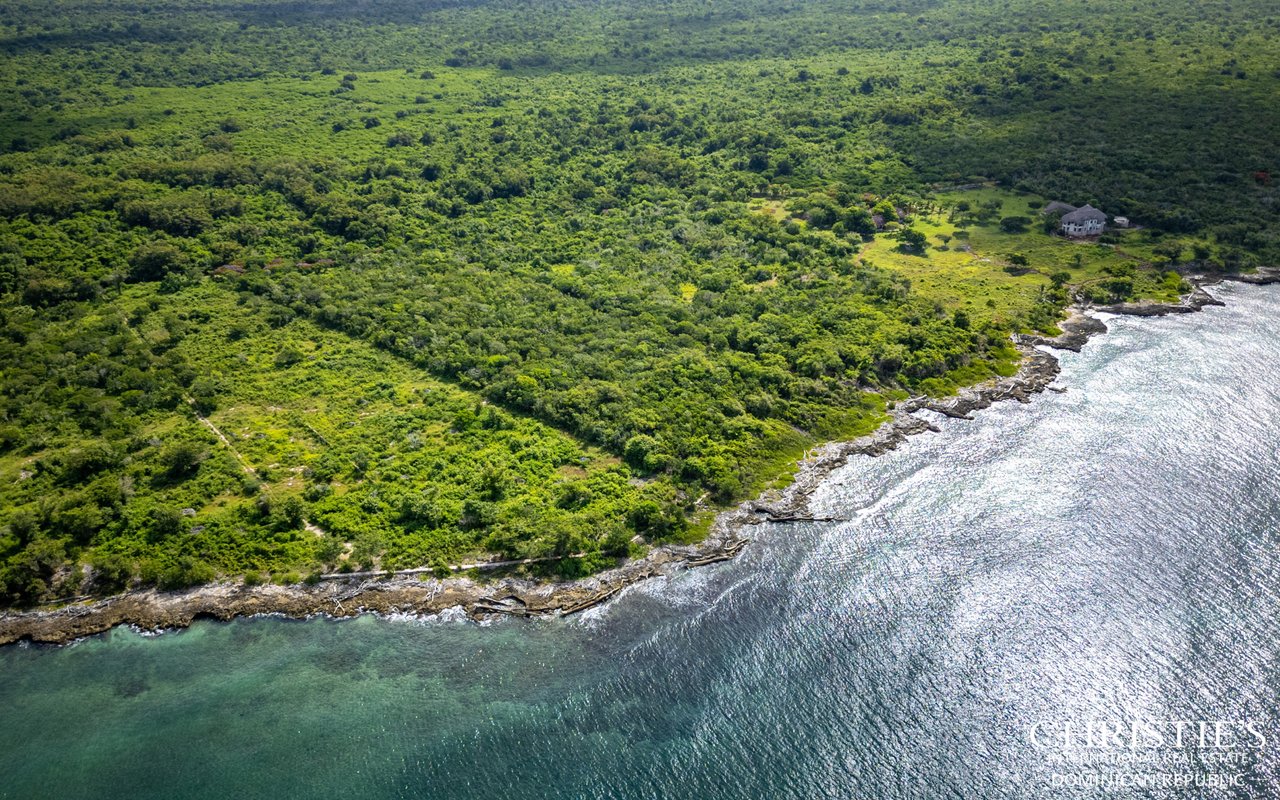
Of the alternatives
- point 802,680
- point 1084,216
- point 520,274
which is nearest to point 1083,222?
point 1084,216

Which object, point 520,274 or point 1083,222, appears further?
point 1083,222

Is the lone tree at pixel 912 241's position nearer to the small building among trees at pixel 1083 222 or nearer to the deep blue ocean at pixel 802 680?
the small building among trees at pixel 1083 222

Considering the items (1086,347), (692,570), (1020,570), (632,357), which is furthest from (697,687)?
(1086,347)

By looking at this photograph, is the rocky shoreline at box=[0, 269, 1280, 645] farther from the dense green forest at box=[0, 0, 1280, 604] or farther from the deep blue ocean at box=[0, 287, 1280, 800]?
the dense green forest at box=[0, 0, 1280, 604]

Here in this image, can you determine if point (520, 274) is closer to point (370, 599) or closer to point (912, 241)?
point (912, 241)

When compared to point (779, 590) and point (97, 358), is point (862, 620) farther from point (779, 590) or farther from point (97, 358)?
point (97, 358)

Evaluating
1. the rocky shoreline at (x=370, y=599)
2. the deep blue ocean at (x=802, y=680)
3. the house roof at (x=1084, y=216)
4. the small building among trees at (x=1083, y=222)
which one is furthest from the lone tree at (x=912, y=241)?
the rocky shoreline at (x=370, y=599)
